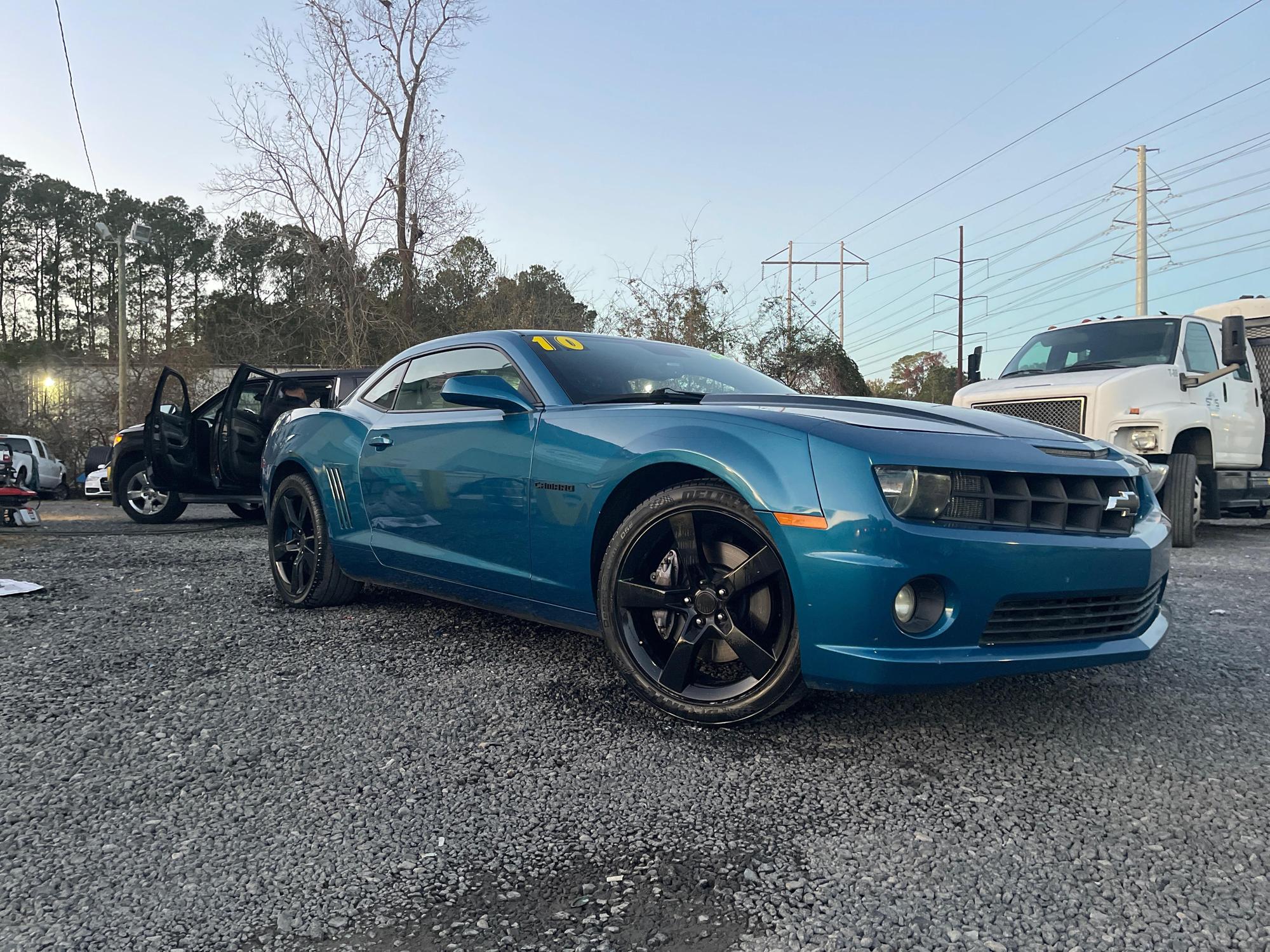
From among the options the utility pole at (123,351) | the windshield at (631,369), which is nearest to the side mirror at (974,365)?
Answer: the windshield at (631,369)

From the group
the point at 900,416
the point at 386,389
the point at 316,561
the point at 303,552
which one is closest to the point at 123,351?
the point at 303,552

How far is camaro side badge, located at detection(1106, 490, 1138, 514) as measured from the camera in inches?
103

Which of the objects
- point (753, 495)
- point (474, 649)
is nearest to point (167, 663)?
point (474, 649)

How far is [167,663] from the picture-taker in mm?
3559

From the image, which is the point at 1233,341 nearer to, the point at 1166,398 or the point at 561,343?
the point at 1166,398

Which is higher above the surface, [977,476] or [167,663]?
[977,476]

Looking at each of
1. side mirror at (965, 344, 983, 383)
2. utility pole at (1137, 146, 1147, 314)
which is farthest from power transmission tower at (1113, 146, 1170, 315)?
side mirror at (965, 344, 983, 383)

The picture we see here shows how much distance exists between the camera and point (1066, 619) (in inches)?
99.1

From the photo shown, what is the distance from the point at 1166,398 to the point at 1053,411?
3.32ft

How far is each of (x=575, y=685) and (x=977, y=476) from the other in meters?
1.61

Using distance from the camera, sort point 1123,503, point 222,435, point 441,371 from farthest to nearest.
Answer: point 222,435 < point 441,371 < point 1123,503

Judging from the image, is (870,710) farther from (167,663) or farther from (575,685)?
(167,663)

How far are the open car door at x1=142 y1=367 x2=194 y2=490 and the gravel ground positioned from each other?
590cm

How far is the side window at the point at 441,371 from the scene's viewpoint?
377cm
